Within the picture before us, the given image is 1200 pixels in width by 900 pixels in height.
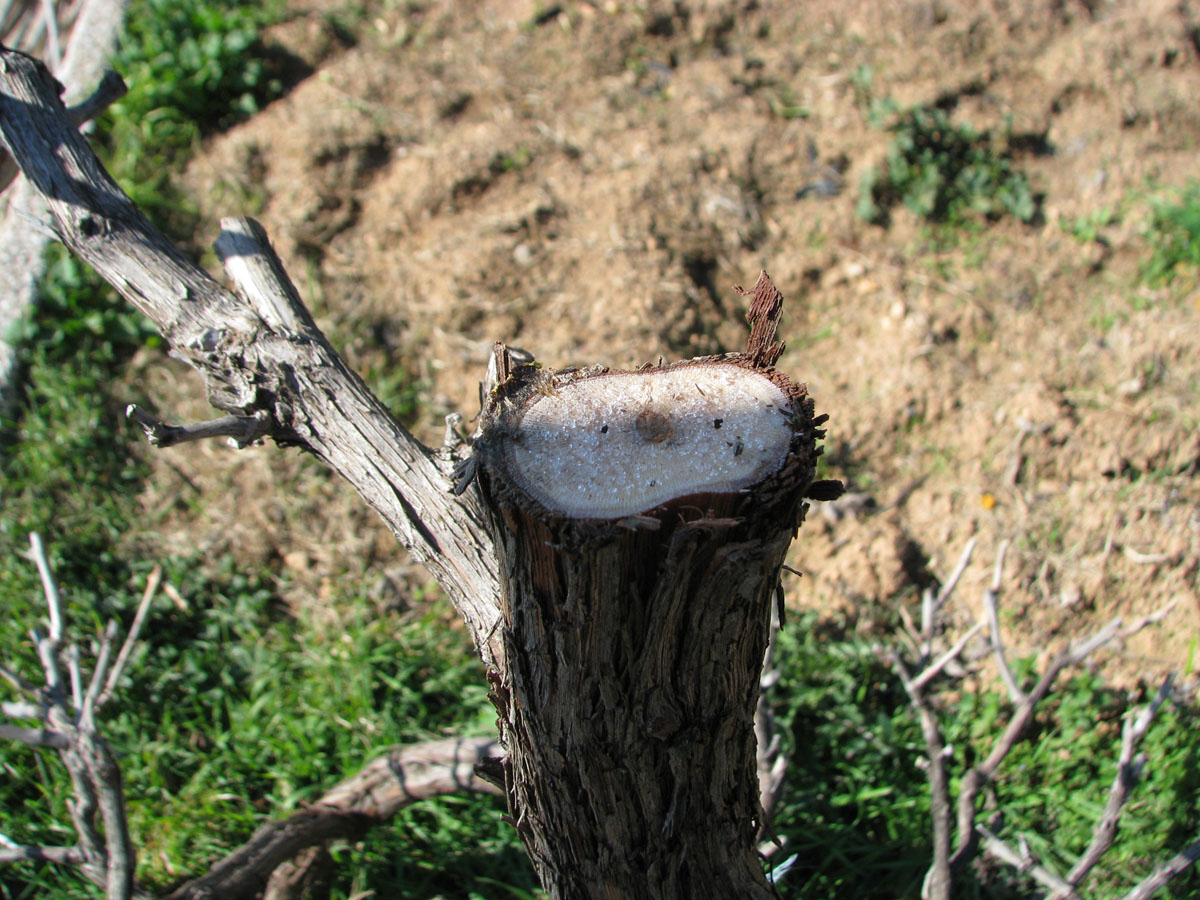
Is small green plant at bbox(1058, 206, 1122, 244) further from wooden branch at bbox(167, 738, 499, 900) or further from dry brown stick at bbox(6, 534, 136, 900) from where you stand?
dry brown stick at bbox(6, 534, 136, 900)

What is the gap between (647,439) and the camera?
120 centimetres

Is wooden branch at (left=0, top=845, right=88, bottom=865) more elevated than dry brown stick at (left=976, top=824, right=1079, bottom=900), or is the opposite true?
wooden branch at (left=0, top=845, right=88, bottom=865)

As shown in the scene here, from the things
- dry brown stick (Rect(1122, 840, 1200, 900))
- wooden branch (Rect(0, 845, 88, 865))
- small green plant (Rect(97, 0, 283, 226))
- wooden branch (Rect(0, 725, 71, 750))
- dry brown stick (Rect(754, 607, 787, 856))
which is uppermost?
small green plant (Rect(97, 0, 283, 226))

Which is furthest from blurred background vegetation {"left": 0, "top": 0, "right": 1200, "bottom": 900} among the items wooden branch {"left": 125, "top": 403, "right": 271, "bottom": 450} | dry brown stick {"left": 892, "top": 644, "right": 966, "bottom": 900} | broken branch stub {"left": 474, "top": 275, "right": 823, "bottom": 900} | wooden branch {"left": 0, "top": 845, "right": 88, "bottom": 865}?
wooden branch {"left": 125, "top": 403, "right": 271, "bottom": 450}

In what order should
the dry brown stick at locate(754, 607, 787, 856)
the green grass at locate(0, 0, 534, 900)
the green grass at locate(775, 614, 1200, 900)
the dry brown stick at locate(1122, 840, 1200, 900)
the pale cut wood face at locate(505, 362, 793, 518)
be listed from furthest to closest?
the green grass at locate(0, 0, 534, 900) → the green grass at locate(775, 614, 1200, 900) → the dry brown stick at locate(754, 607, 787, 856) → the dry brown stick at locate(1122, 840, 1200, 900) → the pale cut wood face at locate(505, 362, 793, 518)

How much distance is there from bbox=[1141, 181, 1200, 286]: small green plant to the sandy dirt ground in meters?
0.07

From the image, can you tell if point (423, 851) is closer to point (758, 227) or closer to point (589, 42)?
point (758, 227)

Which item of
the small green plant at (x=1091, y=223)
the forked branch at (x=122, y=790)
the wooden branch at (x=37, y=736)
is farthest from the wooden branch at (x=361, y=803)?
the small green plant at (x=1091, y=223)

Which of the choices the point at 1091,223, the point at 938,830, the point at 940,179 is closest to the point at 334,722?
the point at 938,830

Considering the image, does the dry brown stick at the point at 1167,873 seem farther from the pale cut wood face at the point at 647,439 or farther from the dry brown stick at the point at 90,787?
the dry brown stick at the point at 90,787

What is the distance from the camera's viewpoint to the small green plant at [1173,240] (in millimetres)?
3449

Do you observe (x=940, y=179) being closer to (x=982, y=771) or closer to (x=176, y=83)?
(x=982, y=771)

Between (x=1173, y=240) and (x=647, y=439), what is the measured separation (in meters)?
3.40

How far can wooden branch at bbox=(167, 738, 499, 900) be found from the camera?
2.05 m
